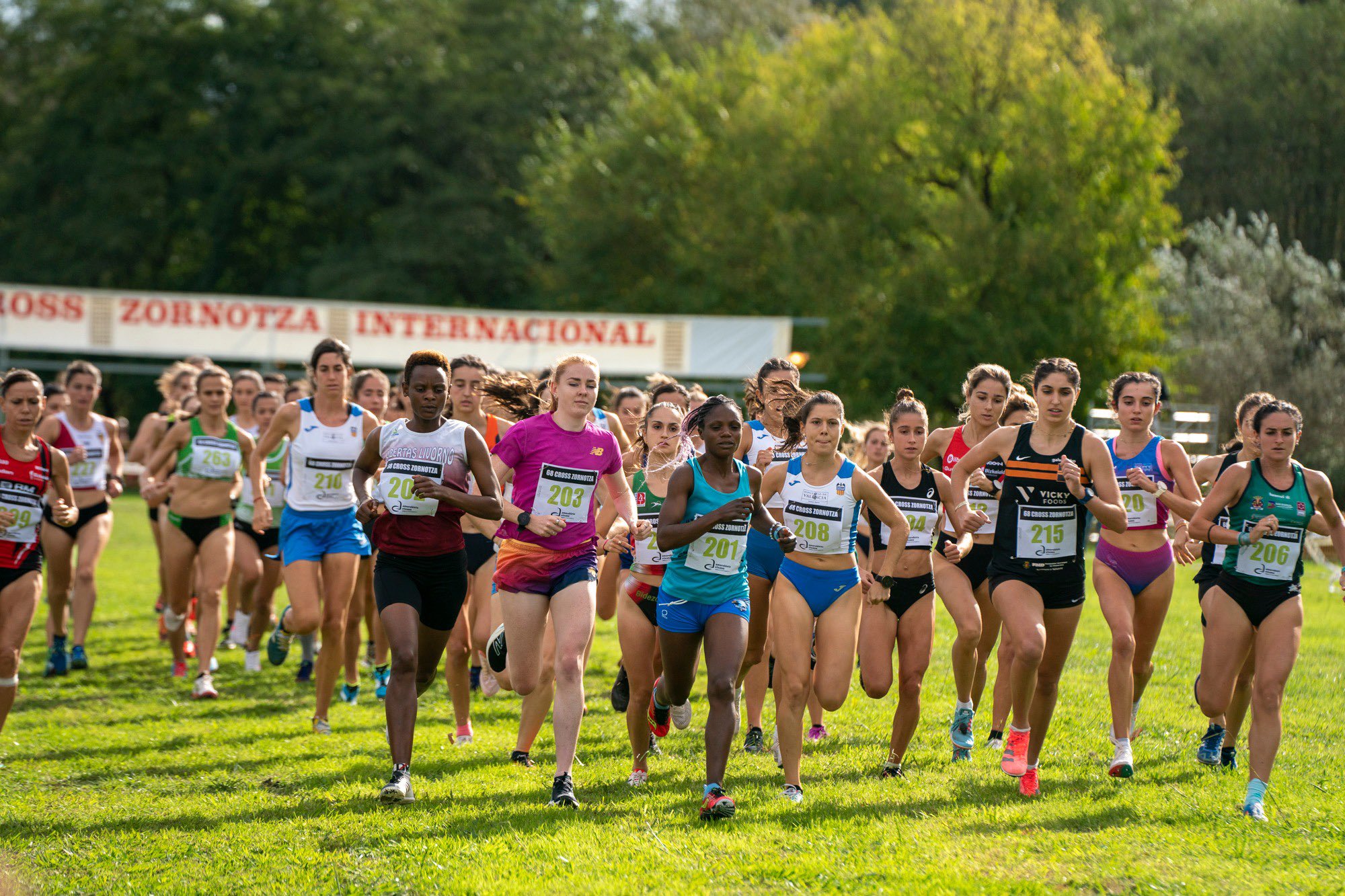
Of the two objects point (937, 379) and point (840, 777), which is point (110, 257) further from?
point (840, 777)

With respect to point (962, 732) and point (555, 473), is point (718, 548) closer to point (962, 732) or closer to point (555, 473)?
point (555, 473)

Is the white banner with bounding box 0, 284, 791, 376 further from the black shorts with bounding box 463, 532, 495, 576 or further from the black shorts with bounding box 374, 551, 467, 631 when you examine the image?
the black shorts with bounding box 374, 551, 467, 631

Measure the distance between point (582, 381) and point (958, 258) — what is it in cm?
2544

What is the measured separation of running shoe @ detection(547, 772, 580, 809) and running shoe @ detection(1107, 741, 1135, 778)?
10.0ft

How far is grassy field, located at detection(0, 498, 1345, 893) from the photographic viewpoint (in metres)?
5.74

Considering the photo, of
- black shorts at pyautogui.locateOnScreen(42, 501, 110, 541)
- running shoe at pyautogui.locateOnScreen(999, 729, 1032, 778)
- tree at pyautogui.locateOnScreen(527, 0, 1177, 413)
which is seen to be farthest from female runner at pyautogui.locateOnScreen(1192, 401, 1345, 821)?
tree at pyautogui.locateOnScreen(527, 0, 1177, 413)

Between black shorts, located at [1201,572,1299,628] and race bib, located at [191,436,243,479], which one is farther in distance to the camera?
race bib, located at [191,436,243,479]

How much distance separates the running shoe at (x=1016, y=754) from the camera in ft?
24.4

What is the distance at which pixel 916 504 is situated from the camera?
8.29 metres

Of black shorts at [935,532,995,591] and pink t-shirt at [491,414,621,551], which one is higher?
pink t-shirt at [491,414,621,551]

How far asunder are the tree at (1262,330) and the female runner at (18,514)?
1147 inches

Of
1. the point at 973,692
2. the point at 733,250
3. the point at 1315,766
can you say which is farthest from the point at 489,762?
the point at 733,250

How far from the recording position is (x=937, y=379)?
3347 centimetres

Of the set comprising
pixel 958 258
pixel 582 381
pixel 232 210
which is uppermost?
pixel 232 210
